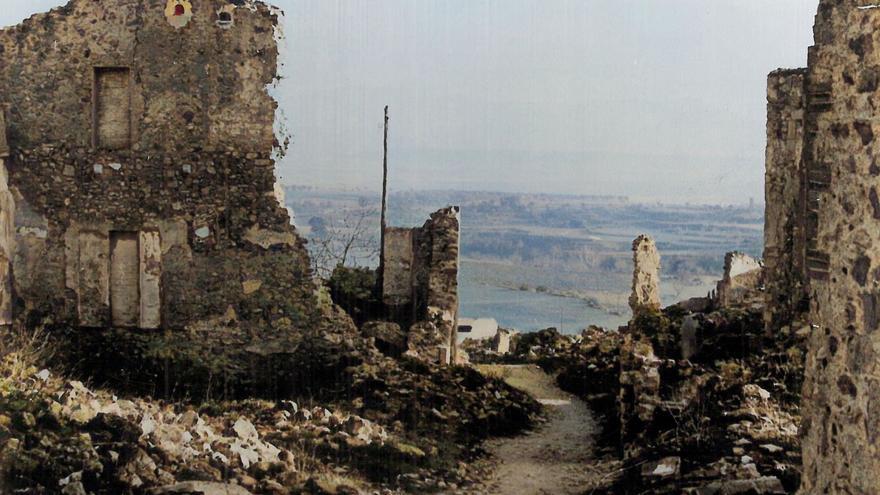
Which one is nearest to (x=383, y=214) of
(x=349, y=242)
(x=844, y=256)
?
(x=349, y=242)

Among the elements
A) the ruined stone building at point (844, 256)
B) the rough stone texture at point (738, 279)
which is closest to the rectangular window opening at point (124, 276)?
the rough stone texture at point (738, 279)

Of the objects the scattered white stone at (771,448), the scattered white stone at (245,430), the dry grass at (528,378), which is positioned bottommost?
the dry grass at (528,378)

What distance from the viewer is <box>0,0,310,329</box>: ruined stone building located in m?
11.3

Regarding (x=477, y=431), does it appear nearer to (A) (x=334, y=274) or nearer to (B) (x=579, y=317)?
(A) (x=334, y=274)

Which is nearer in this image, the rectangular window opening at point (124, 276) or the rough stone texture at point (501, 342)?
the rectangular window opening at point (124, 276)

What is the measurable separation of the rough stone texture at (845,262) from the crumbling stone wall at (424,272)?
807 cm

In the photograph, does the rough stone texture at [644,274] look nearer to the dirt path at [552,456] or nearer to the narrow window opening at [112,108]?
the dirt path at [552,456]

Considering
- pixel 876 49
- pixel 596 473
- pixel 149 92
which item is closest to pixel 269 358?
pixel 149 92

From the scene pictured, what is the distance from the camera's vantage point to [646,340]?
12844 mm

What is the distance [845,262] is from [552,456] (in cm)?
635

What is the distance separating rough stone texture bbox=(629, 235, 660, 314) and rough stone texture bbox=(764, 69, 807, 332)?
533 cm

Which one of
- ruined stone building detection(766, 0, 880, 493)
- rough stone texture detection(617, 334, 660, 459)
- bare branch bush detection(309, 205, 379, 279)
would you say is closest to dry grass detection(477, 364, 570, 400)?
bare branch bush detection(309, 205, 379, 279)

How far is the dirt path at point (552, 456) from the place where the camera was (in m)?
9.17

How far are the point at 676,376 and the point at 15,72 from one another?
7.95 metres
